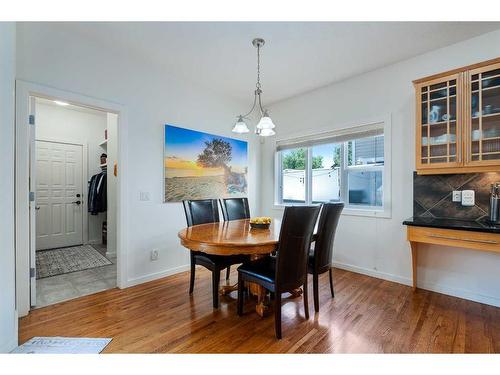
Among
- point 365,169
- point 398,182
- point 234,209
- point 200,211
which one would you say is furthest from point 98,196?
point 398,182

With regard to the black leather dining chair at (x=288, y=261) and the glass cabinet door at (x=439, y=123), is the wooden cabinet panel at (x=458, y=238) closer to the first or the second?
the glass cabinet door at (x=439, y=123)

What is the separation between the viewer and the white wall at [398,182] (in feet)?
7.84

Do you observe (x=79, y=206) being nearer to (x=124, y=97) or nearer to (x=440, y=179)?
(x=124, y=97)

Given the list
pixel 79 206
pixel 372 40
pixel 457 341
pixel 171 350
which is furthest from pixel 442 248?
pixel 79 206

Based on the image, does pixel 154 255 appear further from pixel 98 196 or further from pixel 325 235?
pixel 98 196

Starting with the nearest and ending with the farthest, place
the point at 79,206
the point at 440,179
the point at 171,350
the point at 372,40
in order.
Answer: the point at 171,350, the point at 372,40, the point at 440,179, the point at 79,206

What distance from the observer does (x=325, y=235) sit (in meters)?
2.24

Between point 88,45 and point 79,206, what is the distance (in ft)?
11.4

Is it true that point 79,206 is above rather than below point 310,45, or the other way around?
below

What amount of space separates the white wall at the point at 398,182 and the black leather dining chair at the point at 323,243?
3.59ft

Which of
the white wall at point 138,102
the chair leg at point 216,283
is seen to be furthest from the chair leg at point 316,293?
the white wall at point 138,102

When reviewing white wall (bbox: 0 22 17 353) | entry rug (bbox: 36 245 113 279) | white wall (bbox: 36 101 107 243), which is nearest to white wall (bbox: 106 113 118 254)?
entry rug (bbox: 36 245 113 279)

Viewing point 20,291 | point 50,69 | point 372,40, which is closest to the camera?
point 20,291

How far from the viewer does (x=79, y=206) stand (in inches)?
189
